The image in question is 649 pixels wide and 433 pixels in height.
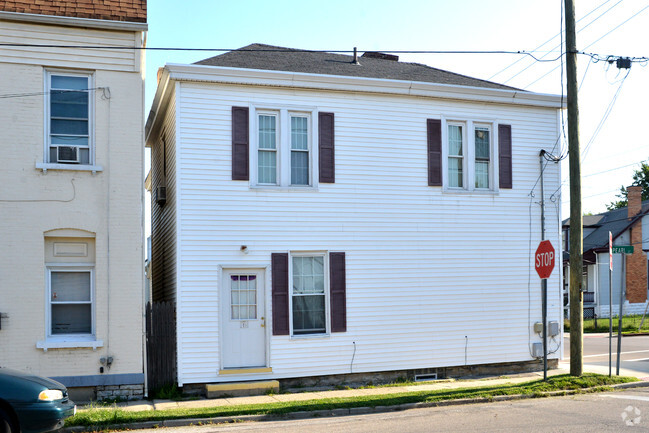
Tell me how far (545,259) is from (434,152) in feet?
12.8

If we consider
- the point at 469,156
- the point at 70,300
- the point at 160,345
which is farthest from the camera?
the point at 469,156

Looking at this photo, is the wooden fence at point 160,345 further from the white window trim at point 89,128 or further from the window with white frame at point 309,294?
the white window trim at point 89,128

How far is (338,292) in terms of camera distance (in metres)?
15.1

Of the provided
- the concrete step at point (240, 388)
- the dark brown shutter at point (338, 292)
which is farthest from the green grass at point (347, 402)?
the dark brown shutter at point (338, 292)

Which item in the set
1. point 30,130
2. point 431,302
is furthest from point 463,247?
point 30,130

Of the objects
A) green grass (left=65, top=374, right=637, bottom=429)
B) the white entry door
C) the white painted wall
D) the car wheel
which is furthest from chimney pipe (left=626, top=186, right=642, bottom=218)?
the car wheel

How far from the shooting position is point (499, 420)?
10633 mm

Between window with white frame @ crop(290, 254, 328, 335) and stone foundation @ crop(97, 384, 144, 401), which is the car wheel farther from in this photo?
window with white frame @ crop(290, 254, 328, 335)

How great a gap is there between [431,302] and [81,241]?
7.93 metres

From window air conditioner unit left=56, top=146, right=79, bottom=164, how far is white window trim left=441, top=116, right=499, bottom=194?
27.3 feet

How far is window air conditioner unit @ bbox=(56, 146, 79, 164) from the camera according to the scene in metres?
13.4

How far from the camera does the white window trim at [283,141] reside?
1477 cm

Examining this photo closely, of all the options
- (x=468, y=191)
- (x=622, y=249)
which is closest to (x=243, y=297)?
(x=468, y=191)

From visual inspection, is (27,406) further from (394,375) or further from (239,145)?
(394,375)
